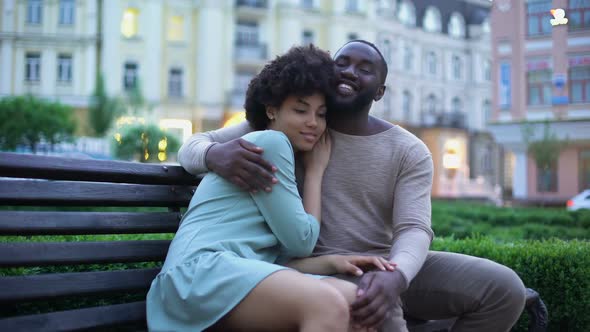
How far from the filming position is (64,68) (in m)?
32.8

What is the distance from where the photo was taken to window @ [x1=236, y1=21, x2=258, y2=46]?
34875 millimetres

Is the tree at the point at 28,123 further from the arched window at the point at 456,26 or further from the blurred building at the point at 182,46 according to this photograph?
the arched window at the point at 456,26

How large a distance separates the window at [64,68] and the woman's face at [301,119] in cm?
3187

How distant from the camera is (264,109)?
3016 millimetres

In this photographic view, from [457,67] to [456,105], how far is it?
232 cm

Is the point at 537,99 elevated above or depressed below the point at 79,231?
above

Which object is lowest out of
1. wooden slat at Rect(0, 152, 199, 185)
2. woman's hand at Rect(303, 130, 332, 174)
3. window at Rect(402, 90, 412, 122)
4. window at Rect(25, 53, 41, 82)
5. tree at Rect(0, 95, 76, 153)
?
wooden slat at Rect(0, 152, 199, 185)

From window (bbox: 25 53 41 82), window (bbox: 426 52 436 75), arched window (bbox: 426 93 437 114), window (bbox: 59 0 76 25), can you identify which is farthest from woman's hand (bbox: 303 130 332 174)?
window (bbox: 426 52 436 75)

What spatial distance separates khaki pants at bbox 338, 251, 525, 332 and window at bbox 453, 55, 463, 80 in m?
42.0

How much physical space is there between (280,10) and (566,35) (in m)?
19.6

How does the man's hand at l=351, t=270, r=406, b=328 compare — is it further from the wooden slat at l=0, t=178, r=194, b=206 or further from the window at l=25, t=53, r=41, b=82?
the window at l=25, t=53, r=41, b=82

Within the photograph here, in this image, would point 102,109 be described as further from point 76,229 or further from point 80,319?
point 80,319

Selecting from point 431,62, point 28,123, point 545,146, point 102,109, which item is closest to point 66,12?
point 102,109

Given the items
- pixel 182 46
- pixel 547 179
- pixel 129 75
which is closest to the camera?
pixel 547 179
